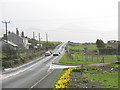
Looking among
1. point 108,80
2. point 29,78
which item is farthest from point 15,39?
point 108,80

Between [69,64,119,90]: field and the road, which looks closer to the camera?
[69,64,119,90]: field

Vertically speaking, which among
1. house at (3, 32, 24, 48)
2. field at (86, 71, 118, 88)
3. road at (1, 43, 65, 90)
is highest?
house at (3, 32, 24, 48)

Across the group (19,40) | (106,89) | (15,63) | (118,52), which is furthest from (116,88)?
(19,40)

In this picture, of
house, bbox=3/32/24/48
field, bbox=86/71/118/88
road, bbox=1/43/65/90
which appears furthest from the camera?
house, bbox=3/32/24/48

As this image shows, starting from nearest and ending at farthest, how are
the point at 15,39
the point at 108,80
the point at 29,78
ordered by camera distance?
the point at 108,80
the point at 29,78
the point at 15,39

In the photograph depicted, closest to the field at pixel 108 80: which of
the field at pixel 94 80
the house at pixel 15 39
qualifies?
the field at pixel 94 80

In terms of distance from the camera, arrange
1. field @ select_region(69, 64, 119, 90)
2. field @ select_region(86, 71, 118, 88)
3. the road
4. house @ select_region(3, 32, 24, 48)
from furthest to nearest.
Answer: house @ select_region(3, 32, 24, 48) → the road → field @ select_region(86, 71, 118, 88) → field @ select_region(69, 64, 119, 90)

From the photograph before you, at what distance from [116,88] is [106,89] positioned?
0.93 meters

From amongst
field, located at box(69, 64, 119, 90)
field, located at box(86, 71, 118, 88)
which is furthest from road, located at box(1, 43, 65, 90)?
field, located at box(86, 71, 118, 88)

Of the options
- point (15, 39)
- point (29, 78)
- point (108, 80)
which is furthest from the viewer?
point (15, 39)

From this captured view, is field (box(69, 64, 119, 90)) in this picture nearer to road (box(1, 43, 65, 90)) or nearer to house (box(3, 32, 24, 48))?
road (box(1, 43, 65, 90))

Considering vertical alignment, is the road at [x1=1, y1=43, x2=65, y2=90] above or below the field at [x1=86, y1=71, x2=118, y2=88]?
below

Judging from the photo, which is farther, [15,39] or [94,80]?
[15,39]

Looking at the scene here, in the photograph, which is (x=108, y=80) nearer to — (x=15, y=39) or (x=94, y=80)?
(x=94, y=80)
